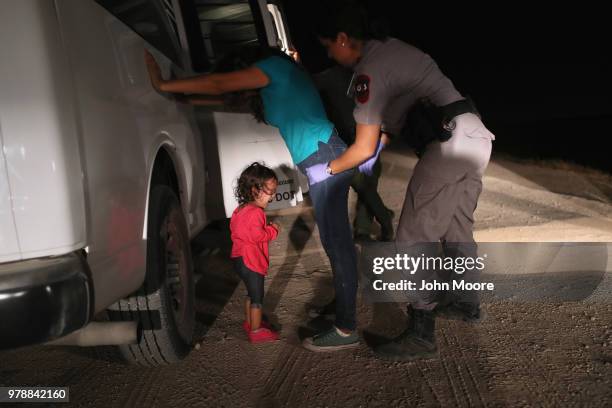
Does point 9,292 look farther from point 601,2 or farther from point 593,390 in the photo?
point 601,2

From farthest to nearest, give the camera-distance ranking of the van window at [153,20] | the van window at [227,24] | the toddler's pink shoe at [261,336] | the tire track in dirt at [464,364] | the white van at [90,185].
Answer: the van window at [227,24], the toddler's pink shoe at [261,336], the van window at [153,20], the tire track in dirt at [464,364], the white van at [90,185]

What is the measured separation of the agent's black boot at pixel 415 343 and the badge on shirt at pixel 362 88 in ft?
3.74

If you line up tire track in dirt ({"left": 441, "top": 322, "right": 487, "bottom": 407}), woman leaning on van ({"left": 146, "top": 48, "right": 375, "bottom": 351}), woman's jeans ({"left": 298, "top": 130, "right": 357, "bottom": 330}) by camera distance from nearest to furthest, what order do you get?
1. tire track in dirt ({"left": 441, "top": 322, "right": 487, "bottom": 407})
2. woman leaning on van ({"left": 146, "top": 48, "right": 375, "bottom": 351})
3. woman's jeans ({"left": 298, "top": 130, "right": 357, "bottom": 330})

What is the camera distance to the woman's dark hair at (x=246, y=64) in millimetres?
2679

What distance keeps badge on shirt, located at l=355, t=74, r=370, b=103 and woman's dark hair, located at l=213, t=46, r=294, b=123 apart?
0.38 m

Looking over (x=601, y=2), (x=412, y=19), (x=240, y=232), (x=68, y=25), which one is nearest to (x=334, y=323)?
(x=240, y=232)

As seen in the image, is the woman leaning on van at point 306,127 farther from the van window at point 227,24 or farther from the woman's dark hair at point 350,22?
the van window at point 227,24

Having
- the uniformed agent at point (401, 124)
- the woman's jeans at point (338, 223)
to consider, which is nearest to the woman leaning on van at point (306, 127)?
the woman's jeans at point (338, 223)

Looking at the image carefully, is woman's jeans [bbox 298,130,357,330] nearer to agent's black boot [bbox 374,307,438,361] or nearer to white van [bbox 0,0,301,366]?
agent's black boot [bbox 374,307,438,361]

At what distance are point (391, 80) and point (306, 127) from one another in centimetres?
47

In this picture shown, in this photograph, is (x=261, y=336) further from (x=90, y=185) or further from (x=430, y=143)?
(x=90, y=185)

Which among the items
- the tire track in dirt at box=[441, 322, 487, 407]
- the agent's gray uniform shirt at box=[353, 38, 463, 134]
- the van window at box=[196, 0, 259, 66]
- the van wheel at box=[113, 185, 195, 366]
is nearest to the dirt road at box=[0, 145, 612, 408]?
the tire track in dirt at box=[441, 322, 487, 407]

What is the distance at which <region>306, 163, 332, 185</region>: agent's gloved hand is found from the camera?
2665mm

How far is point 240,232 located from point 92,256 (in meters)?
1.10
